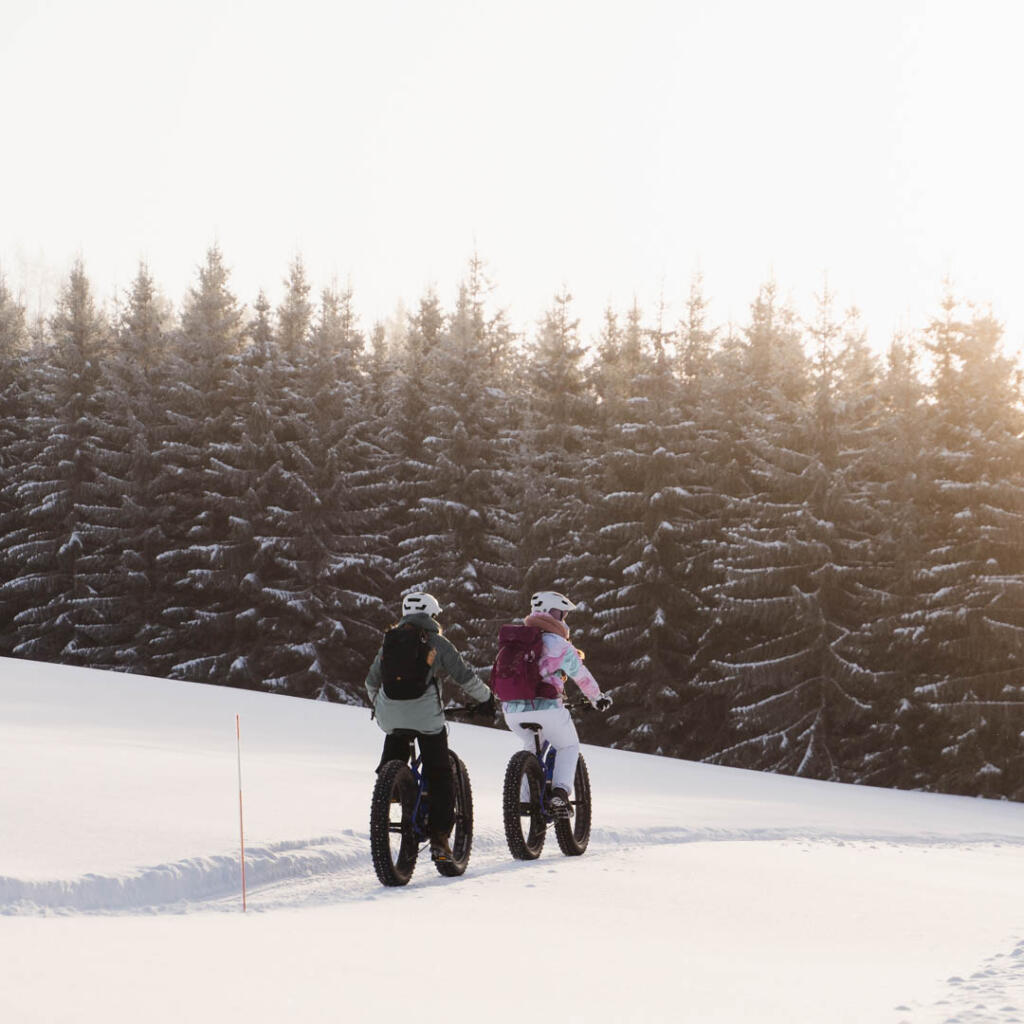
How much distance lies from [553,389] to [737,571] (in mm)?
9199

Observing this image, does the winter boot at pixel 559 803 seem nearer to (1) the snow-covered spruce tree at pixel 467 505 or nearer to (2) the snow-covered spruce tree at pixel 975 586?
(2) the snow-covered spruce tree at pixel 975 586

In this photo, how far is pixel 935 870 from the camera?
1097 cm

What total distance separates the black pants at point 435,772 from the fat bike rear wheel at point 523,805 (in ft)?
2.35

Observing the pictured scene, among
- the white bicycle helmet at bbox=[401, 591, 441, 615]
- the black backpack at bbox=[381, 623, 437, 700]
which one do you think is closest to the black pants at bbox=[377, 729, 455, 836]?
the black backpack at bbox=[381, 623, 437, 700]

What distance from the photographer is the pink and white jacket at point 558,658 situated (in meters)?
10.1

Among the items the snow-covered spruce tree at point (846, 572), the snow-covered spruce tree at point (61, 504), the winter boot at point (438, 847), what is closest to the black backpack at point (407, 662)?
the winter boot at point (438, 847)

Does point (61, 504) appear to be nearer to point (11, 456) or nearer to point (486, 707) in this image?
point (11, 456)

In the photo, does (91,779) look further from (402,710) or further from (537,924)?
(537,924)

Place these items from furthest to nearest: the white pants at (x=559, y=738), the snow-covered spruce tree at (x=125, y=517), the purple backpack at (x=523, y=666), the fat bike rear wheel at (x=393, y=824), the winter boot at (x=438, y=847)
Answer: the snow-covered spruce tree at (x=125, y=517)
the white pants at (x=559, y=738)
the purple backpack at (x=523, y=666)
the winter boot at (x=438, y=847)
the fat bike rear wheel at (x=393, y=824)

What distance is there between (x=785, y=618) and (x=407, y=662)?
22.0 meters

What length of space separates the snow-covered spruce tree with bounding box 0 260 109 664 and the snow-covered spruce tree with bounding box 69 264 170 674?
33cm

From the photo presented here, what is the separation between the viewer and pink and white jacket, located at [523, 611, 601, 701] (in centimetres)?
1005

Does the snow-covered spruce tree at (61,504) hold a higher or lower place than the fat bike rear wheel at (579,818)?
higher

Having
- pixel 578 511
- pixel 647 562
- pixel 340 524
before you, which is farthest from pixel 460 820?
pixel 340 524
